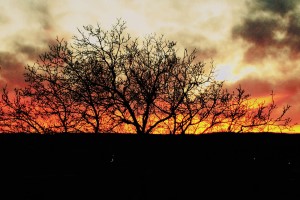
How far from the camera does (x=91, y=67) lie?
63.7ft
